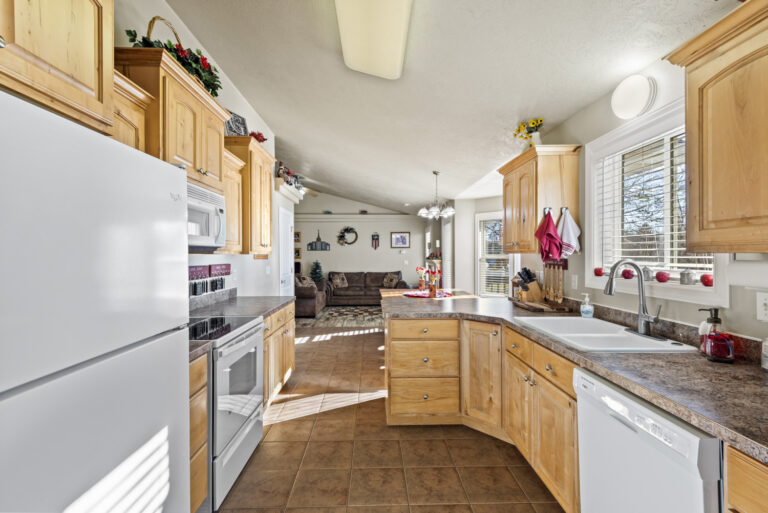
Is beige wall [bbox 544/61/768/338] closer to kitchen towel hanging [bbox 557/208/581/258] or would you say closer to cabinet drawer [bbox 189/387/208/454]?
kitchen towel hanging [bbox 557/208/581/258]

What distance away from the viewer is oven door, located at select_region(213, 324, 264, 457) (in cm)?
171

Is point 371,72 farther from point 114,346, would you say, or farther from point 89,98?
point 114,346

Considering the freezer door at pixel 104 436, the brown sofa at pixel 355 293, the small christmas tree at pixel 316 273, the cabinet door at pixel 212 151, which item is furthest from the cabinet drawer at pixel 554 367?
the small christmas tree at pixel 316 273

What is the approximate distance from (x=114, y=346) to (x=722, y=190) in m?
1.86

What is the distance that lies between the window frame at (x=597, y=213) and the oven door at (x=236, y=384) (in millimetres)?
2202

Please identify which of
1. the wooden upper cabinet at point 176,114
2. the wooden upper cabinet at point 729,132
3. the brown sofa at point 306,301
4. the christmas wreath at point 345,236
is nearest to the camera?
the wooden upper cabinet at point 729,132

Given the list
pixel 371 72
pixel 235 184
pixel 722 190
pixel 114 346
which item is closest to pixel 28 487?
pixel 114 346

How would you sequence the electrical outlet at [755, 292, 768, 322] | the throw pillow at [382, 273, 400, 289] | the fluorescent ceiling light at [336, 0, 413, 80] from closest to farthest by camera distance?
the electrical outlet at [755, 292, 768, 322] < the fluorescent ceiling light at [336, 0, 413, 80] < the throw pillow at [382, 273, 400, 289]

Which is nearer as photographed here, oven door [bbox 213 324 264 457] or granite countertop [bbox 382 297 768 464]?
granite countertop [bbox 382 297 768 464]

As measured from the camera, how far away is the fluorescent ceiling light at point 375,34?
1.80 meters

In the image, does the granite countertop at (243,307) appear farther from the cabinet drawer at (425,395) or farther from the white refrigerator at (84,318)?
the white refrigerator at (84,318)

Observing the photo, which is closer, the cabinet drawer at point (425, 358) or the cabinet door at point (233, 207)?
the cabinet drawer at point (425, 358)

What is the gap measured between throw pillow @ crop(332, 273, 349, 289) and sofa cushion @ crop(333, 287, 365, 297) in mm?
128

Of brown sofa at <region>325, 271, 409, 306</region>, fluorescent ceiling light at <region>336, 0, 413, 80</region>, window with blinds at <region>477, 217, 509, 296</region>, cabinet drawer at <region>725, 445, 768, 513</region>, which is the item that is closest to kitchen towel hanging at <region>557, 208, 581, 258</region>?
fluorescent ceiling light at <region>336, 0, 413, 80</region>
